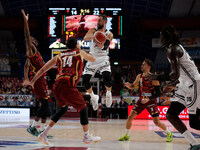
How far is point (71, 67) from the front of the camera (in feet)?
13.6

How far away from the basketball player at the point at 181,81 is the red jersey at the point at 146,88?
2.45m

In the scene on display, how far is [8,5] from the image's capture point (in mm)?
20359

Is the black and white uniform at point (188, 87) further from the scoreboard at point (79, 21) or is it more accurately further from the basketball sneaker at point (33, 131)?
the scoreboard at point (79, 21)

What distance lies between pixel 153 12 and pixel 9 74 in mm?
13605

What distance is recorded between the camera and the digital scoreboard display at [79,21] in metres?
15.9

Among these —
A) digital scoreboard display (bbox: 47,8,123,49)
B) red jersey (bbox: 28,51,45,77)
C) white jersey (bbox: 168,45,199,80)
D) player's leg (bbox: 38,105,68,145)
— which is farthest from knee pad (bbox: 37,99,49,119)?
digital scoreboard display (bbox: 47,8,123,49)

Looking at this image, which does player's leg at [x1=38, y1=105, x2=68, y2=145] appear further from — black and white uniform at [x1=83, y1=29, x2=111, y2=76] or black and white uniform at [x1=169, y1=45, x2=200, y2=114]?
black and white uniform at [x1=169, y1=45, x2=200, y2=114]

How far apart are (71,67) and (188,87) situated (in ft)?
6.35

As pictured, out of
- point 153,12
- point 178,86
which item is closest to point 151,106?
point 178,86

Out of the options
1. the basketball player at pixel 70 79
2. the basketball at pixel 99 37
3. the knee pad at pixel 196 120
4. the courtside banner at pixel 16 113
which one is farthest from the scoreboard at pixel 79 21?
the knee pad at pixel 196 120

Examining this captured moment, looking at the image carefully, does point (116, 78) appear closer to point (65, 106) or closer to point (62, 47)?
point (62, 47)

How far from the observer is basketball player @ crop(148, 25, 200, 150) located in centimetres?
354

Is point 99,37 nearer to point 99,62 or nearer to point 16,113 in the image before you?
point 99,62

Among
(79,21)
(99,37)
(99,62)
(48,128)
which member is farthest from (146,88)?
(79,21)
